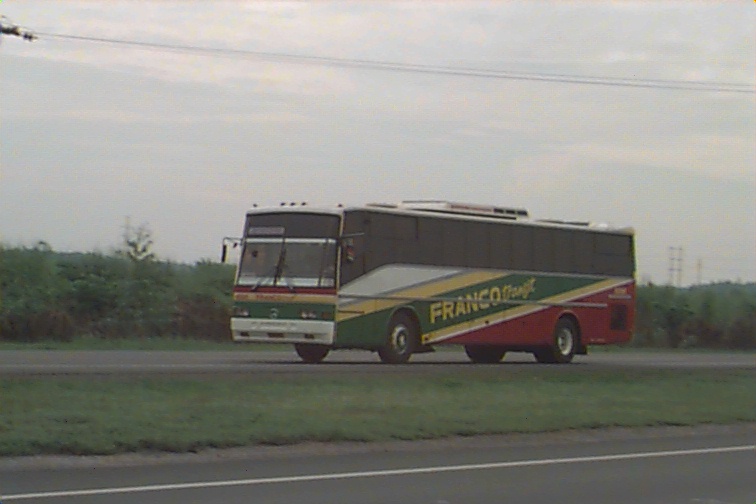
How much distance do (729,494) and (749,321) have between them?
163ft

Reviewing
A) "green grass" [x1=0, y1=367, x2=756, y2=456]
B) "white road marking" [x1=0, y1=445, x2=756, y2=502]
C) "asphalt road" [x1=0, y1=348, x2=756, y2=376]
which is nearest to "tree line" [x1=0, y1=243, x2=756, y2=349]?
"asphalt road" [x1=0, y1=348, x2=756, y2=376]

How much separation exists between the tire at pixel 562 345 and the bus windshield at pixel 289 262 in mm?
8269

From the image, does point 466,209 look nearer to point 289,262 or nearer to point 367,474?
point 289,262

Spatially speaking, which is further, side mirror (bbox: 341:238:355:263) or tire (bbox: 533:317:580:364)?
tire (bbox: 533:317:580:364)

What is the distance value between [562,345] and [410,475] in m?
22.8

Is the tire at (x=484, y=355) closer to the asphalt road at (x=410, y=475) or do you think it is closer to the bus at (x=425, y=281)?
the bus at (x=425, y=281)

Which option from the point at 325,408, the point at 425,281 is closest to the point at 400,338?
the point at 425,281

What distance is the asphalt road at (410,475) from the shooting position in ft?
42.0

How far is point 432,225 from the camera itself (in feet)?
108

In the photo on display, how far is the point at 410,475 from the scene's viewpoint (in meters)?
14.7

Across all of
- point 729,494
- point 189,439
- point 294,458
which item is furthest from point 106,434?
point 729,494

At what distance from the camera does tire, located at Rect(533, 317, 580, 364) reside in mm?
36562

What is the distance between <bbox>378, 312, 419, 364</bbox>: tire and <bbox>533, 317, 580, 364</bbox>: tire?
5.24m

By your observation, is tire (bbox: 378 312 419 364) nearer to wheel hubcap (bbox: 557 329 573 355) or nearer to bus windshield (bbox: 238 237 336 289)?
bus windshield (bbox: 238 237 336 289)
